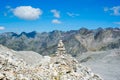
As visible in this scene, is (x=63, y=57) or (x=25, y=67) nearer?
(x=25, y=67)

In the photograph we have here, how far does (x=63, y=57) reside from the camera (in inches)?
492

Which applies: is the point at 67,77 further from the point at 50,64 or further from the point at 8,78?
the point at 8,78

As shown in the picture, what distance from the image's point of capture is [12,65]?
33.7 feet

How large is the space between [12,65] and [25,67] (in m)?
0.68

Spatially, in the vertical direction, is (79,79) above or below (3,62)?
below

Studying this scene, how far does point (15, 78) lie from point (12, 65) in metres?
0.72

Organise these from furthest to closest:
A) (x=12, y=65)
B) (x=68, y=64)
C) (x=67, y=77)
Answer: (x=68, y=64), (x=67, y=77), (x=12, y=65)

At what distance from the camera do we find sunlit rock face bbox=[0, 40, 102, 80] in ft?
32.7

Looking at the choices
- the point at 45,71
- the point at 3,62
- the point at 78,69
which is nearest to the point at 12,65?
the point at 3,62

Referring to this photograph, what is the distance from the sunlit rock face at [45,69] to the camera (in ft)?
32.7

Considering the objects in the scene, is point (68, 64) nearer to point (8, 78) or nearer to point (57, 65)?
point (57, 65)

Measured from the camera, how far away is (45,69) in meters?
11.7

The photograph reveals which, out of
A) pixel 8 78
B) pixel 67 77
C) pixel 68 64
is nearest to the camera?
pixel 8 78

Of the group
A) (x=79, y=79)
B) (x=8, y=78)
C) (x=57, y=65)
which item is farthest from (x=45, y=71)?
(x=8, y=78)
